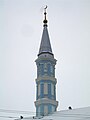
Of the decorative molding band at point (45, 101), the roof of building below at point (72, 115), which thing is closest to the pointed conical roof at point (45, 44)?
the decorative molding band at point (45, 101)

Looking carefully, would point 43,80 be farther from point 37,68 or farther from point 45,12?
point 45,12

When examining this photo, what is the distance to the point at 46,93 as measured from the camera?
59719 mm

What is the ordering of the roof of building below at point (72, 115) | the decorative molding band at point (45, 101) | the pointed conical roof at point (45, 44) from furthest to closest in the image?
the pointed conical roof at point (45, 44) < the decorative molding band at point (45, 101) < the roof of building below at point (72, 115)

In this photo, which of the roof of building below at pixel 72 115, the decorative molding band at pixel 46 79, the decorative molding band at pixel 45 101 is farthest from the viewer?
the decorative molding band at pixel 46 79

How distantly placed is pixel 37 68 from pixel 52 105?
7.71 meters

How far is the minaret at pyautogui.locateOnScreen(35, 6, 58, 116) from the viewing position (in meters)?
59.0

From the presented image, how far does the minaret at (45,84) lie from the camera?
59.0 metres

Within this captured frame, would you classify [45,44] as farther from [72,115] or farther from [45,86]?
[72,115]

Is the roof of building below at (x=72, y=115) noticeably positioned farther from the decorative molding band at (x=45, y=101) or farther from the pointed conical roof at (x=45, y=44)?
the pointed conical roof at (x=45, y=44)

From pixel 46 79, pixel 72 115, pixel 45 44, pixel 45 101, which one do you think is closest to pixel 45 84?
pixel 46 79

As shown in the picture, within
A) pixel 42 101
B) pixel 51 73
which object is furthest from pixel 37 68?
pixel 42 101

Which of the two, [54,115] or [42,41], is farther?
[42,41]

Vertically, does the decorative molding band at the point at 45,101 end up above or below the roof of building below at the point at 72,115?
above

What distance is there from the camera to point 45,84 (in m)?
60.4
